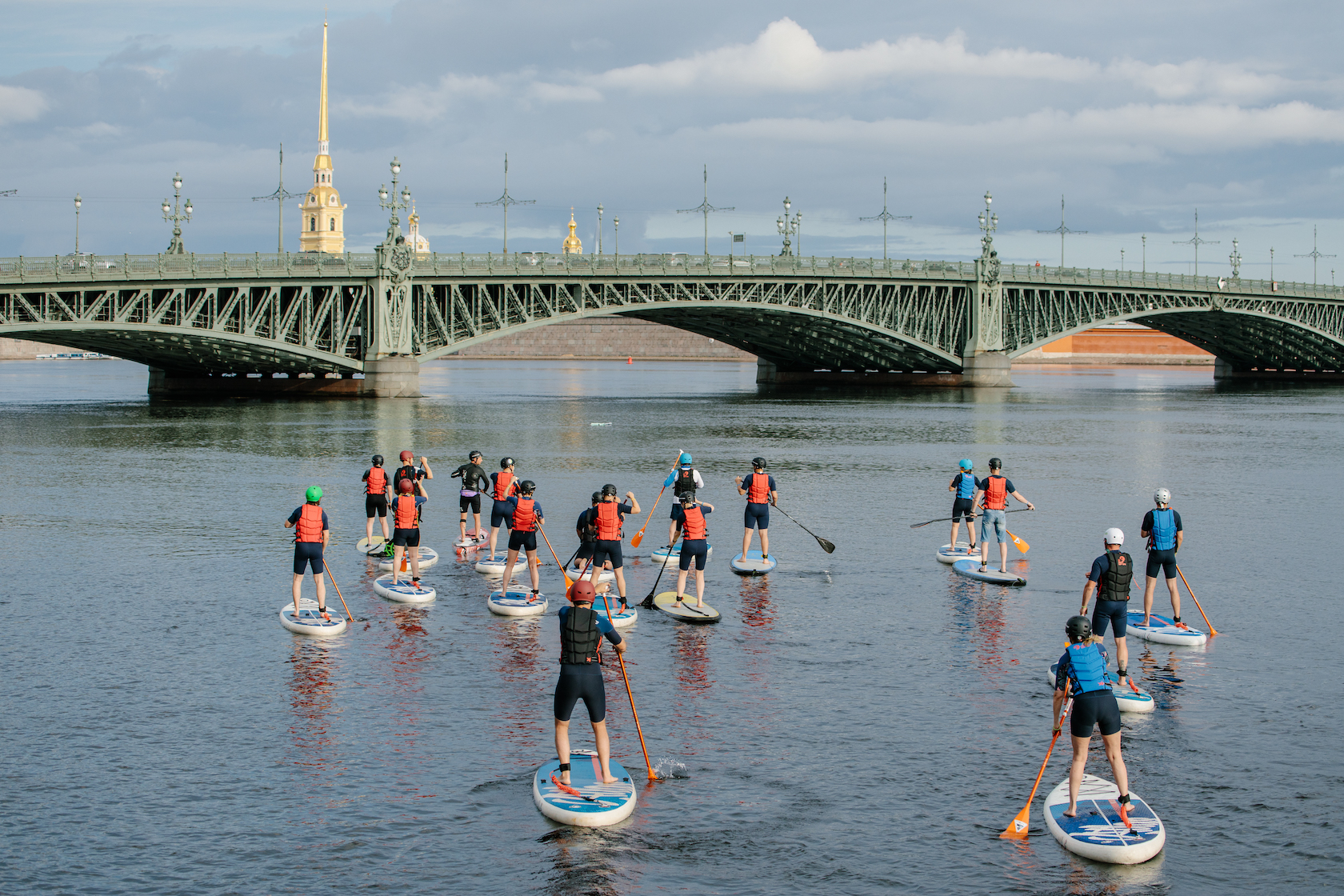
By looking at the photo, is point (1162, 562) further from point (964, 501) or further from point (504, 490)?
point (504, 490)

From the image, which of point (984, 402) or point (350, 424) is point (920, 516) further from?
point (984, 402)

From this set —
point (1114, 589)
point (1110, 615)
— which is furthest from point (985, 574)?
point (1114, 589)

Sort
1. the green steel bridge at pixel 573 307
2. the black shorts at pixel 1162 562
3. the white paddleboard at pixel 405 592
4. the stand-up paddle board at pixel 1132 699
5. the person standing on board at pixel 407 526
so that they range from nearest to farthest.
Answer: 1. the stand-up paddle board at pixel 1132 699
2. the black shorts at pixel 1162 562
3. the white paddleboard at pixel 405 592
4. the person standing on board at pixel 407 526
5. the green steel bridge at pixel 573 307

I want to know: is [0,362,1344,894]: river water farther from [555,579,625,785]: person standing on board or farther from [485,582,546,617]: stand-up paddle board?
[555,579,625,785]: person standing on board

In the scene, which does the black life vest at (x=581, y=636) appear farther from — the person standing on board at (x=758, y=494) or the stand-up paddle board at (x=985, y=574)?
the stand-up paddle board at (x=985, y=574)

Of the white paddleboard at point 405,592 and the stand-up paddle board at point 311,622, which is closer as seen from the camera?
the stand-up paddle board at point 311,622

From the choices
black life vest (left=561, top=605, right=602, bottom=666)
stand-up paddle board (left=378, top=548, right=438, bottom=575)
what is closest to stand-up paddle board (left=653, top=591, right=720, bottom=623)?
stand-up paddle board (left=378, top=548, right=438, bottom=575)

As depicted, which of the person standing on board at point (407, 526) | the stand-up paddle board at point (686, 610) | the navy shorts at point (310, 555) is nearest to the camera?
the navy shorts at point (310, 555)

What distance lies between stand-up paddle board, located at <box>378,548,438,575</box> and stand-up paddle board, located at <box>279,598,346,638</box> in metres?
4.23

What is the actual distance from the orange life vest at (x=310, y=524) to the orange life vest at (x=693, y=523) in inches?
211

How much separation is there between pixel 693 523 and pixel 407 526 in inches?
194

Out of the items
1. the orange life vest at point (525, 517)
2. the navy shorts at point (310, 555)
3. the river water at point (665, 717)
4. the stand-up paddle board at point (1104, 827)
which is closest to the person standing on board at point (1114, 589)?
the river water at point (665, 717)

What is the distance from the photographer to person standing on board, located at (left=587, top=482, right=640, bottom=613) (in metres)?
19.7

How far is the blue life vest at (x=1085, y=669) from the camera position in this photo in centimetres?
1192
